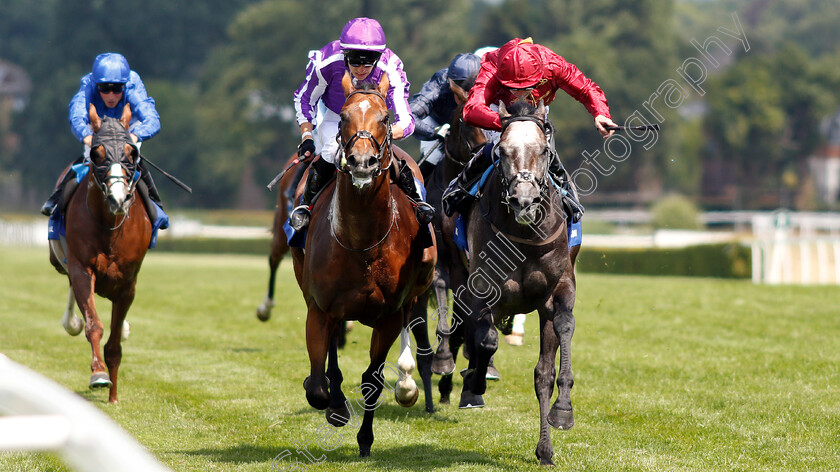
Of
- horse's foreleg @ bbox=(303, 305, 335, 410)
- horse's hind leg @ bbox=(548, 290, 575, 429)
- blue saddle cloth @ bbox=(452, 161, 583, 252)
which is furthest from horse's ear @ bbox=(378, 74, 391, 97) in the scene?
horse's hind leg @ bbox=(548, 290, 575, 429)

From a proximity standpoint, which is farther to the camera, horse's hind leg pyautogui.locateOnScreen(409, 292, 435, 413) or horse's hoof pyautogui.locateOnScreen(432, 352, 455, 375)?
horse's hind leg pyautogui.locateOnScreen(409, 292, 435, 413)

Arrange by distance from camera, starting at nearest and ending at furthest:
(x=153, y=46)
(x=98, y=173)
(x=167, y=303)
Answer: (x=98, y=173)
(x=167, y=303)
(x=153, y=46)

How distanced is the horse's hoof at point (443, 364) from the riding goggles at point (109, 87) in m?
3.52

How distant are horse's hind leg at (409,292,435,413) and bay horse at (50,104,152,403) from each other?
234cm

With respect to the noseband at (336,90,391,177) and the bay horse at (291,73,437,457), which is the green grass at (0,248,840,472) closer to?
the bay horse at (291,73,437,457)

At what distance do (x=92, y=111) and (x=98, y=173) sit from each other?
495 millimetres

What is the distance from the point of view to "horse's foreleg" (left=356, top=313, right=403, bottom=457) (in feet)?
20.0

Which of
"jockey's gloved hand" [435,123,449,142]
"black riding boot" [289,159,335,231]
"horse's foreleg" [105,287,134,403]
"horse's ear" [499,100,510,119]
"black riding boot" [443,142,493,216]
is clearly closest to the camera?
"horse's ear" [499,100,510,119]

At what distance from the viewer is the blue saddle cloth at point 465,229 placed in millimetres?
6322

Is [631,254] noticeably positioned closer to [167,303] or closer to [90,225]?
[167,303]

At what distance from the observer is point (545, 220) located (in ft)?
19.2

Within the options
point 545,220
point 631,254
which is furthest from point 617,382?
point 631,254

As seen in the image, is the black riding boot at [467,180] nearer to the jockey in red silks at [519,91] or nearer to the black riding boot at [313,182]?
the jockey in red silks at [519,91]

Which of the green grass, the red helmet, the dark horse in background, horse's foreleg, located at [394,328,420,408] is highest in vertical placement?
the red helmet
